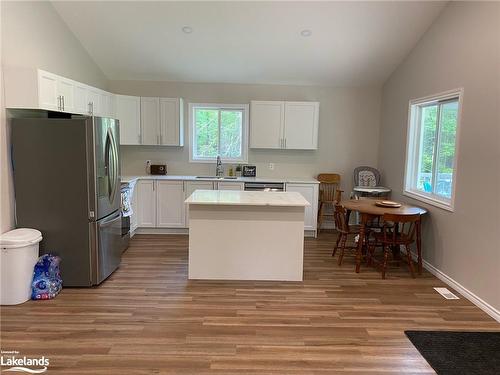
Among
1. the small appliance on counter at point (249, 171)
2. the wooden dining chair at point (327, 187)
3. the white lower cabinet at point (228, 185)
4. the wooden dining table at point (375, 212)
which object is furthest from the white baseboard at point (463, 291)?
the small appliance on counter at point (249, 171)

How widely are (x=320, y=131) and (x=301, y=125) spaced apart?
1.63ft

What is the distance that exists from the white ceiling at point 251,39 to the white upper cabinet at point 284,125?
49 centimetres

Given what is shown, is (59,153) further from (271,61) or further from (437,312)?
(437,312)

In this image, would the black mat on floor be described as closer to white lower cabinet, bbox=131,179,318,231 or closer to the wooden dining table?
the wooden dining table

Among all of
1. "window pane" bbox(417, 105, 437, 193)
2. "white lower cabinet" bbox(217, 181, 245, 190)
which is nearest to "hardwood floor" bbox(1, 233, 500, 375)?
"window pane" bbox(417, 105, 437, 193)

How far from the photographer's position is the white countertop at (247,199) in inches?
143

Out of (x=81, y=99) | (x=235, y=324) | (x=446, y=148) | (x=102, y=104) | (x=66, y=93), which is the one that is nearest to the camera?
(x=235, y=324)

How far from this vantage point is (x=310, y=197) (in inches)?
222

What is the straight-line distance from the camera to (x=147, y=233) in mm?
5699

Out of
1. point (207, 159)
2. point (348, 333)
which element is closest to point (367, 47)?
point (207, 159)

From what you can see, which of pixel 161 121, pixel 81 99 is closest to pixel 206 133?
pixel 161 121

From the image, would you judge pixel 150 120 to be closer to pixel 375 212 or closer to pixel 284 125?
pixel 284 125

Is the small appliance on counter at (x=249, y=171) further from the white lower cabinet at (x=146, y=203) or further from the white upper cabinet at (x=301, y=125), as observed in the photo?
the white lower cabinet at (x=146, y=203)

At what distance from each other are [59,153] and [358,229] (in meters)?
3.50
